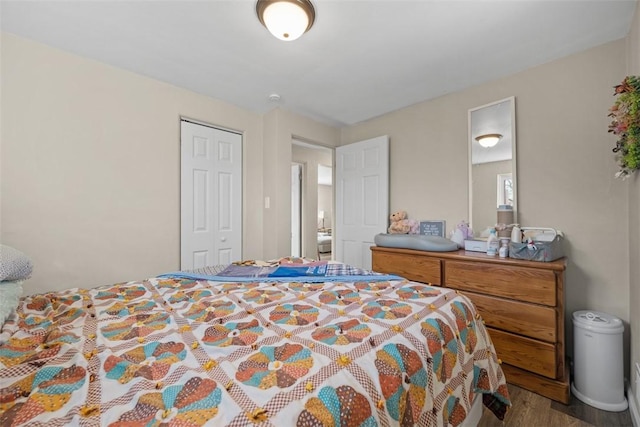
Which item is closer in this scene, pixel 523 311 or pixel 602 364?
pixel 602 364

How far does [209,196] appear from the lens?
2.91 metres

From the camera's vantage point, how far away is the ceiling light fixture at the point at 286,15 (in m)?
1.51

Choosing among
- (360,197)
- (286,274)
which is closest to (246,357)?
(286,274)

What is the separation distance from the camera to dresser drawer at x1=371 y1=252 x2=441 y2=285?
233 cm

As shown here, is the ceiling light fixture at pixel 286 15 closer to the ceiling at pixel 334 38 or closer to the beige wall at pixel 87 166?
the ceiling at pixel 334 38

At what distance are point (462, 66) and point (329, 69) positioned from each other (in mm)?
1120

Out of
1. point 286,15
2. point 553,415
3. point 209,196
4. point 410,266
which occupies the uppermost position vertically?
point 286,15

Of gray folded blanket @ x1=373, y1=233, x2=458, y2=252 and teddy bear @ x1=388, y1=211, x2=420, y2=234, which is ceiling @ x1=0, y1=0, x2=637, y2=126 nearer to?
teddy bear @ x1=388, y1=211, x2=420, y2=234

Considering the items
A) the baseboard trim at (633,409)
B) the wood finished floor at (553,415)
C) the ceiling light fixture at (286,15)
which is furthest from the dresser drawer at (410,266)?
the ceiling light fixture at (286,15)

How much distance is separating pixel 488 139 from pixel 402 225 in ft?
3.84

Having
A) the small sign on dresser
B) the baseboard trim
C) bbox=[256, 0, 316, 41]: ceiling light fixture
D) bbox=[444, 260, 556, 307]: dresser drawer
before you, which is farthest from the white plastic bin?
bbox=[256, 0, 316, 41]: ceiling light fixture

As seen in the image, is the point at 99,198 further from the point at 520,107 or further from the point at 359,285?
the point at 520,107

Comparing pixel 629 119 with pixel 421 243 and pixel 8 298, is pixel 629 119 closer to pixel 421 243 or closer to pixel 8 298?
pixel 421 243

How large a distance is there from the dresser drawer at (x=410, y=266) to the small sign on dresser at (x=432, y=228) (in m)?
0.51
